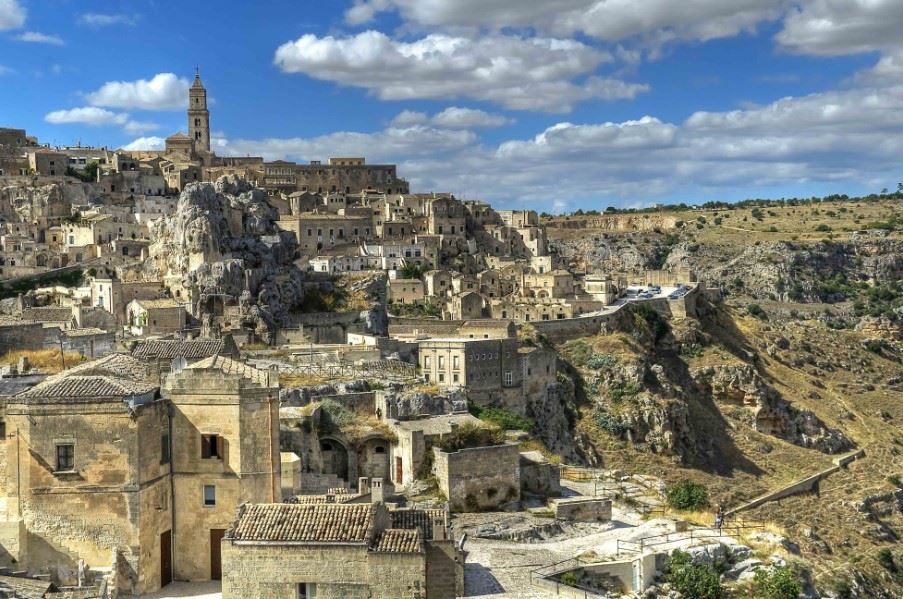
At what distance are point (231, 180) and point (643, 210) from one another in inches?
4045

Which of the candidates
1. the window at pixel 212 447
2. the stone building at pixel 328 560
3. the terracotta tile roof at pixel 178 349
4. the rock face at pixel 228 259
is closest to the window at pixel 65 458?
the window at pixel 212 447

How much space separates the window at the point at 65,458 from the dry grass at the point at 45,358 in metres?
14.5

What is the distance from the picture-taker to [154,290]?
61.0 metres

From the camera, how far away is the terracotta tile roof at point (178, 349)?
3644 centimetres

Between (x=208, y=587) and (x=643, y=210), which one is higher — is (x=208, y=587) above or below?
below

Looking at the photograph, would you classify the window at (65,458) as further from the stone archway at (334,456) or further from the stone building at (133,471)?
the stone archway at (334,456)

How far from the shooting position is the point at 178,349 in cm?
3734

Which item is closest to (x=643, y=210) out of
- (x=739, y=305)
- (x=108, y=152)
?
(x=739, y=305)

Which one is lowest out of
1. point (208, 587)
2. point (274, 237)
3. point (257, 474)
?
point (208, 587)

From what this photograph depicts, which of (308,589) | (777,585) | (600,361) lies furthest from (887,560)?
(308,589)

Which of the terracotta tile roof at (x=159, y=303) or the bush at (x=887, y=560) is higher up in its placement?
the terracotta tile roof at (x=159, y=303)

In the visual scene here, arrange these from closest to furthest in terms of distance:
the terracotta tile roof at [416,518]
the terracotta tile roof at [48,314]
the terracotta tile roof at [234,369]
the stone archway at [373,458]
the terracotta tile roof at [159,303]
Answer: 1. the terracotta tile roof at [416,518]
2. the terracotta tile roof at [234,369]
3. the stone archway at [373,458]
4. the terracotta tile roof at [48,314]
5. the terracotta tile roof at [159,303]

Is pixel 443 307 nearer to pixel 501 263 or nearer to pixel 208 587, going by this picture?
pixel 501 263

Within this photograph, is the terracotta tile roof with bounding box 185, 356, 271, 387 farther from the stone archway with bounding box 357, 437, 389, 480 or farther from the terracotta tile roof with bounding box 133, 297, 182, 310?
the terracotta tile roof with bounding box 133, 297, 182, 310
